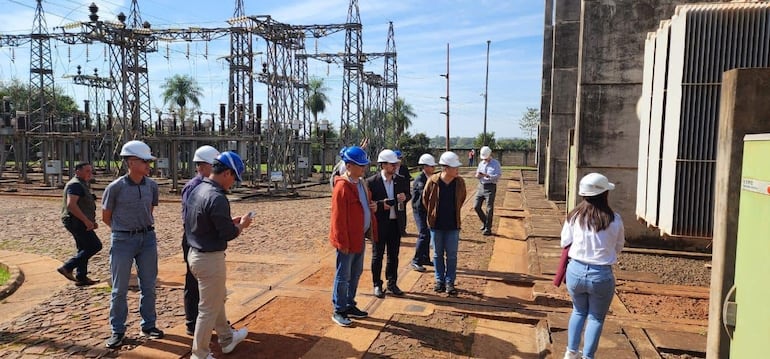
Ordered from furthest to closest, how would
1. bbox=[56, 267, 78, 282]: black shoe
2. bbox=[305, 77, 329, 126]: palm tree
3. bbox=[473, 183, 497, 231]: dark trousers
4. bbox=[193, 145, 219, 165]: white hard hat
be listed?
bbox=[305, 77, 329, 126]: palm tree < bbox=[473, 183, 497, 231]: dark trousers < bbox=[56, 267, 78, 282]: black shoe < bbox=[193, 145, 219, 165]: white hard hat

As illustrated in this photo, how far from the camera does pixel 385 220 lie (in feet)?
20.6

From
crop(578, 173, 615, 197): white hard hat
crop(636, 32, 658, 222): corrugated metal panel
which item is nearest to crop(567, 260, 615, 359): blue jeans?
crop(578, 173, 615, 197): white hard hat

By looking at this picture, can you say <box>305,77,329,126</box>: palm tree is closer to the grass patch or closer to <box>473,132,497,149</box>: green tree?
<box>473,132,497,149</box>: green tree

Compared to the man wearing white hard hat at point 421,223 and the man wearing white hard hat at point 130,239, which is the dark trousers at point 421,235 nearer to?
the man wearing white hard hat at point 421,223

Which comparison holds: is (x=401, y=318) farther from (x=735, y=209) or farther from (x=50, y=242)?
(x=50, y=242)

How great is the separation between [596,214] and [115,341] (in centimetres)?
424

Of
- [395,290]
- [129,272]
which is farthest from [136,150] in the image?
[395,290]

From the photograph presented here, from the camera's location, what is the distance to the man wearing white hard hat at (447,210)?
6.18 meters

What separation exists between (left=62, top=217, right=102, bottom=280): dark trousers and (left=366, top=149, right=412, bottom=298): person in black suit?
12.2 ft

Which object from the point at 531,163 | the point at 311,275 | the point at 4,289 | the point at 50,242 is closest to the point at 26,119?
the point at 50,242

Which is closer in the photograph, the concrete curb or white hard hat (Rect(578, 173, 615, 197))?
white hard hat (Rect(578, 173, 615, 197))

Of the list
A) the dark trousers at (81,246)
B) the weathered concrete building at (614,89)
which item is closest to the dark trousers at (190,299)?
the dark trousers at (81,246)

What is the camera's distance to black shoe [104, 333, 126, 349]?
15.1 ft

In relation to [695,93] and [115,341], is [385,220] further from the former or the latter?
[695,93]
